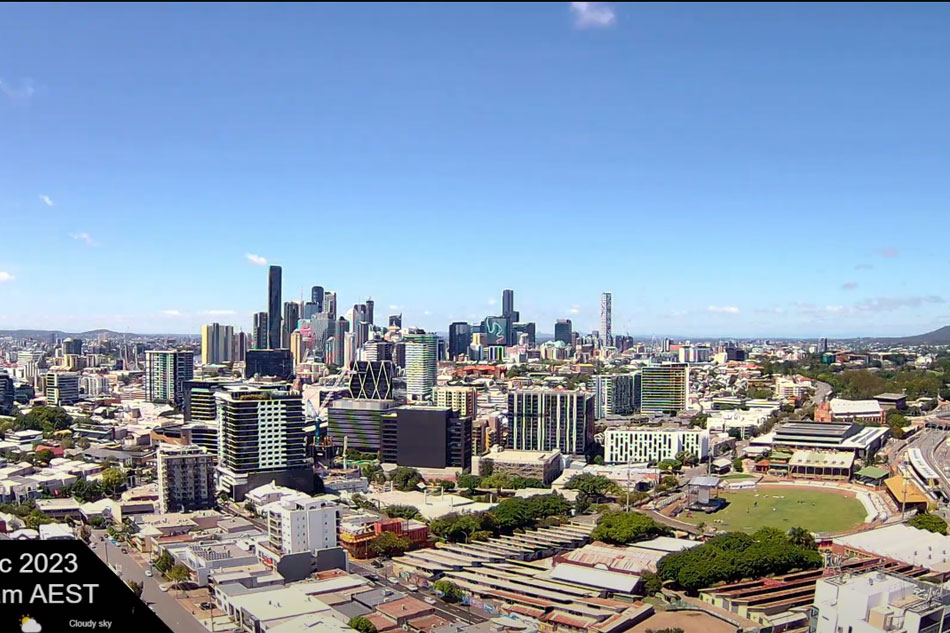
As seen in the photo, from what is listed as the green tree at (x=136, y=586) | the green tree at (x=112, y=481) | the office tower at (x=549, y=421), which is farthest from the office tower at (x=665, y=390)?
the green tree at (x=136, y=586)

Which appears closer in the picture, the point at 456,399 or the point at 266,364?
the point at 456,399

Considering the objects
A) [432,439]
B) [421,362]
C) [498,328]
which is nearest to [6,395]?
[421,362]

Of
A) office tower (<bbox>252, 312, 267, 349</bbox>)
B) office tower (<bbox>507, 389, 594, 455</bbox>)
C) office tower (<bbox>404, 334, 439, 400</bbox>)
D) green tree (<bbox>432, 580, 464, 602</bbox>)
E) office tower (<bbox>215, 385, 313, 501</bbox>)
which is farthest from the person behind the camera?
office tower (<bbox>252, 312, 267, 349</bbox>)

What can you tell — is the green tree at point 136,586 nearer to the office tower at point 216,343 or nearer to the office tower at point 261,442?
the office tower at point 261,442

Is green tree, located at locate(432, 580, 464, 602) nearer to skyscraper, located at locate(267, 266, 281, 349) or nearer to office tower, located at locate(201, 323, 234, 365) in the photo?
office tower, located at locate(201, 323, 234, 365)

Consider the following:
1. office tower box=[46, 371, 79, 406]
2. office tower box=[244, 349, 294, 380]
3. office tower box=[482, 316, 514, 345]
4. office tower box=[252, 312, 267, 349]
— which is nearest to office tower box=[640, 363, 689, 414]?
office tower box=[244, 349, 294, 380]

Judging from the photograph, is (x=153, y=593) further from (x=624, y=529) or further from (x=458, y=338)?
(x=458, y=338)
